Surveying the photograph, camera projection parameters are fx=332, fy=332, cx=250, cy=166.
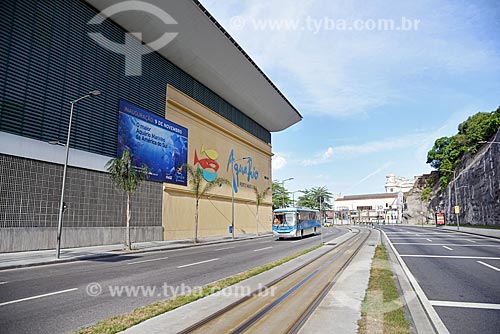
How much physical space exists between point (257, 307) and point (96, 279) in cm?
657

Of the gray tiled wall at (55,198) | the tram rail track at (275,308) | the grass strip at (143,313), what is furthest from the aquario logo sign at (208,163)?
the grass strip at (143,313)

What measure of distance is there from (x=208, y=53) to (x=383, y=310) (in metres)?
33.6

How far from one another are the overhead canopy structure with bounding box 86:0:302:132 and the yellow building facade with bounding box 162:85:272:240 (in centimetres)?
338

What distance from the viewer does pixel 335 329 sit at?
5680 millimetres

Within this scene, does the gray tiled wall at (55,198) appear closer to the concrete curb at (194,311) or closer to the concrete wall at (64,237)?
the concrete wall at (64,237)

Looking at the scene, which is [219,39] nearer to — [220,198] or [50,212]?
[220,198]

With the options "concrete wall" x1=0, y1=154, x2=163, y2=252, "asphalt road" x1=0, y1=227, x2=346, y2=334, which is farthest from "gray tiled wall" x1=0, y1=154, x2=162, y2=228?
"asphalt road" x1=0, y1=227, x2=346, y2=334

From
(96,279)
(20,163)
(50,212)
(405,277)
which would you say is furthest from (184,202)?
(405,277)

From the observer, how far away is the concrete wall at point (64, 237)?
18.4 metres

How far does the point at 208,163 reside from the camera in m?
40.2

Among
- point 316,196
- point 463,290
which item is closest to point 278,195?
point 316,196

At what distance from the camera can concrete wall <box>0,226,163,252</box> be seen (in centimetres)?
1839

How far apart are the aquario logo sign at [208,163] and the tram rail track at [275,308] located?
2855cm

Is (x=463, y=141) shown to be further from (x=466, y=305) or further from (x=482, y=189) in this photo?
(x=466, y=305)
